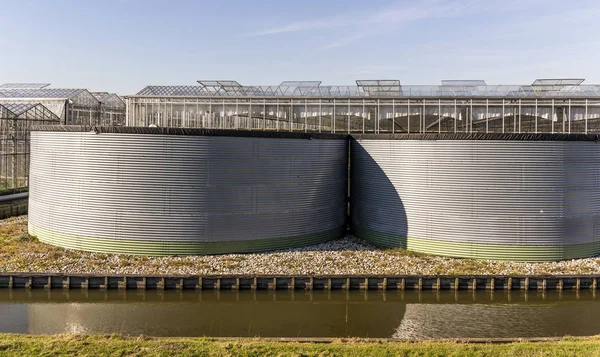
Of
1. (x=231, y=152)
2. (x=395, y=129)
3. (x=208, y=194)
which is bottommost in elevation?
(x=208, y=194)

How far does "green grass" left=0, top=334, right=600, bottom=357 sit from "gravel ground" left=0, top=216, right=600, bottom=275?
7.54m

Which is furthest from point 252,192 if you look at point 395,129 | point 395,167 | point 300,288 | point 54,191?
point 395,129

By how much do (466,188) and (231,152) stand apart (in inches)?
478

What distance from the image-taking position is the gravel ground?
72.9 ft

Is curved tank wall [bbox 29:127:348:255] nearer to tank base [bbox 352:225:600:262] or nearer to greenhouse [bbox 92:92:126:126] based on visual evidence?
tank base [bbox 352:225:600:262]

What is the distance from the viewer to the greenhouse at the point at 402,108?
36344 mm

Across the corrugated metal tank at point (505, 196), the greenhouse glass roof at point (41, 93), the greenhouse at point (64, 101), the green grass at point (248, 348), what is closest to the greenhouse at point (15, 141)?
the greenhouse at point (64, 101)

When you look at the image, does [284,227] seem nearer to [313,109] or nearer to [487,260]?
[487,260]

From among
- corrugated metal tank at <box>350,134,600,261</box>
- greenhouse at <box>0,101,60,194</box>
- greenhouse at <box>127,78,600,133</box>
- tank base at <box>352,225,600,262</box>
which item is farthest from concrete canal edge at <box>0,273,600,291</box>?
greenhouse at <box>0,101,60,194</box>

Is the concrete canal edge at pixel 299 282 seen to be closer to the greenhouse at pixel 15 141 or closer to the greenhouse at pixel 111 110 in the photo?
the greenhouse at pixel 15 141

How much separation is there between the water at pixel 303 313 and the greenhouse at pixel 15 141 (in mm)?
26251

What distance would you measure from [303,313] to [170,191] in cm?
940

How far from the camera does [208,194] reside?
80.1ft

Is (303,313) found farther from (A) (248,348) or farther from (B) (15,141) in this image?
(B) (15,141)
